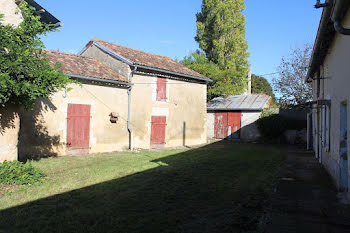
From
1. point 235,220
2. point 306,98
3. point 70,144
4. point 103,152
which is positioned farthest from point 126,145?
point 306,98

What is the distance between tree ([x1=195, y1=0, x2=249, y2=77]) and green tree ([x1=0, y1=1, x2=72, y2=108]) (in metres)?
17.4

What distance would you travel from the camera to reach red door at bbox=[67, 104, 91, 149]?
10.7 m

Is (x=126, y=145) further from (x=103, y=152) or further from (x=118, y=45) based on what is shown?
(x=118, y=45)

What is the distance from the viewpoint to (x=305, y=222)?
3.81 meters

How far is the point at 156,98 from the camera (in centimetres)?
1401

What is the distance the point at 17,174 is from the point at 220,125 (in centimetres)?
1580

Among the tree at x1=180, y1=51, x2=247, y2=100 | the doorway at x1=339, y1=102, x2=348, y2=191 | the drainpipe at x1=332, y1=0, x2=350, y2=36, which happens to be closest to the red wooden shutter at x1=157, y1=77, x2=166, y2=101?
the tree at x1=180, y1=51, x2=247, y2=100

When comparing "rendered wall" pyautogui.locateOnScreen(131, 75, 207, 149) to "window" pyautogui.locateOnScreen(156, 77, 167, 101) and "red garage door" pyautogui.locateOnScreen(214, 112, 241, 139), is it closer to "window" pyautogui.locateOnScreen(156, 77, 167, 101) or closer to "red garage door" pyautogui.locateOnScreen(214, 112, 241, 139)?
"window" pyautogui.locateOnScreen(156, 77, 167, 101)

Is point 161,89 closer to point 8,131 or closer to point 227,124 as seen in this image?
point 227,124

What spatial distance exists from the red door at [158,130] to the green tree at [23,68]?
807 cm

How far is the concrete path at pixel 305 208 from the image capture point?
363 centimetres

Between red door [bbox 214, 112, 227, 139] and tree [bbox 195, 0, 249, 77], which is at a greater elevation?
tree [bbox 195, 0, 249, 77]

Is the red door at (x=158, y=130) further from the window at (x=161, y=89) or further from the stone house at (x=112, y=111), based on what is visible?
the window at (x=161, y=89)

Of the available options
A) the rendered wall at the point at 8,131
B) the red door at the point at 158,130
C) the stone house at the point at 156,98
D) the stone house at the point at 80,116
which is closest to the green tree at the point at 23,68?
the rendered wall at the point at 8,131
